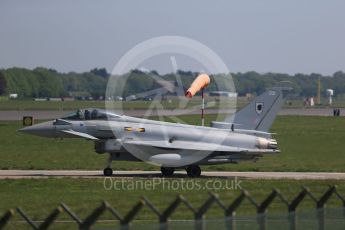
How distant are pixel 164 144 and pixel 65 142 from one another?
74.2 feet

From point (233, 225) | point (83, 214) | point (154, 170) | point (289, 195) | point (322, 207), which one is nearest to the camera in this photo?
point (233, 225)

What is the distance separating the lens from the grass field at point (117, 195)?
21753 mm

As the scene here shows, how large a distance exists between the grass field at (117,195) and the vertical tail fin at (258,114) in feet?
11.5

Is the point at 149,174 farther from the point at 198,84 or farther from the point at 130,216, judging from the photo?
the point at 130,216

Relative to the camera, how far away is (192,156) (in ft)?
107

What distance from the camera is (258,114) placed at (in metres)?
33.6

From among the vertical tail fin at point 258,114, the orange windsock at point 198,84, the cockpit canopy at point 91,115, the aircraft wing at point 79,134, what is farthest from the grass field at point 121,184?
the orange windsock at point 198,84

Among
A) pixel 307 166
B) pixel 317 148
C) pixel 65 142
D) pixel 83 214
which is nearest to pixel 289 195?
pixel 83 214

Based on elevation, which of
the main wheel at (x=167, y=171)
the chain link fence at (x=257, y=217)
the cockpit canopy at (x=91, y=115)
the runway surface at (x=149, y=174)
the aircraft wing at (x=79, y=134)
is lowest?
the runway surface at (x=149, y=174)

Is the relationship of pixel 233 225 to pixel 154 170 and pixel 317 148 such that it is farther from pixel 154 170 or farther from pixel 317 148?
pixel 317 148

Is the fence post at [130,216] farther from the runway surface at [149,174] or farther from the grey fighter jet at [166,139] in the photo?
the grey fighter jet at [166,139]

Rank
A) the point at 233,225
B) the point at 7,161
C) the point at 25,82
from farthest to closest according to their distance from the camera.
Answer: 1. the point at 25,82
2. the point at 7,161
3. the point at 233,225

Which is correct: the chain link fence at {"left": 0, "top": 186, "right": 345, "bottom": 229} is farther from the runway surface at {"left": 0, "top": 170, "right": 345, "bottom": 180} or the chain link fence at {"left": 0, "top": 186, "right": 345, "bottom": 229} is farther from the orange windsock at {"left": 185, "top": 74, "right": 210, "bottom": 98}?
the orange windsock at {"left": 185, "top": 74, "right": 210, "bottom": 98}

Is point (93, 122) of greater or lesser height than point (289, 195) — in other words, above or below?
above
